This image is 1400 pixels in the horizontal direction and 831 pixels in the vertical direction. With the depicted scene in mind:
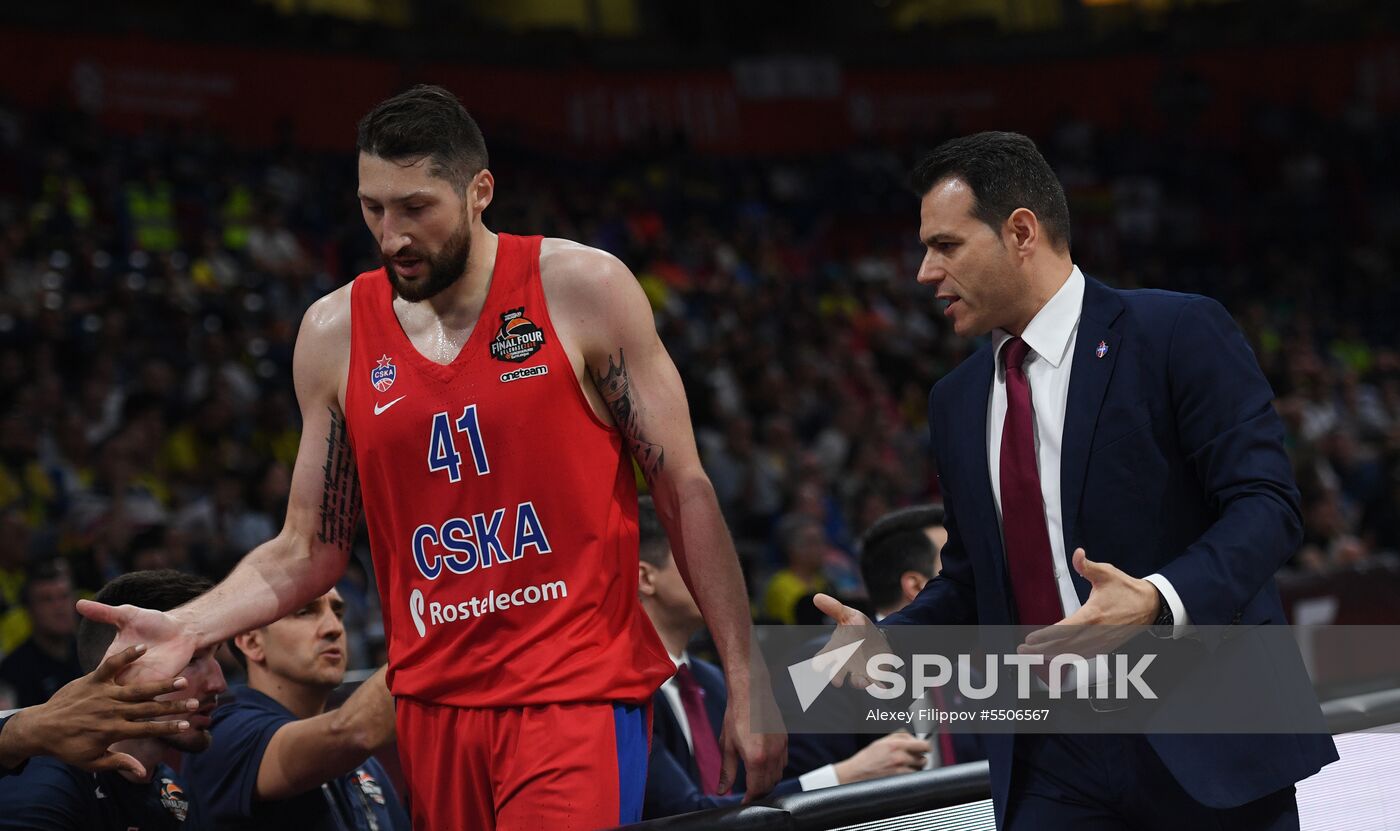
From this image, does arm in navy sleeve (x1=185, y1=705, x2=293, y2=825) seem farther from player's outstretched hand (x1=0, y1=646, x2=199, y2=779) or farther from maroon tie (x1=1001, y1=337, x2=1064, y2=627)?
maroon tie (x1=1001, y1=337, x2=1064, y2=627)

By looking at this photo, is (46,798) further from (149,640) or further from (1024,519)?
(1024,519)

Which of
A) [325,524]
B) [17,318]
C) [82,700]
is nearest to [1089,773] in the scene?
[325,524]

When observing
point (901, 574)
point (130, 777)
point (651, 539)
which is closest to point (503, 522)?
point (130, 777)

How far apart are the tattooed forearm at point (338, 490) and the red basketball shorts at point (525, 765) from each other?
16.5 inches

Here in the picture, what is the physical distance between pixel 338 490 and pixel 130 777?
697 millimetres

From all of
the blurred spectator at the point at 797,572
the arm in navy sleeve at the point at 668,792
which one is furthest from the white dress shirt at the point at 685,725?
the blurred spectator at the point at 797,572

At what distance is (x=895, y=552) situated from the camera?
472cm

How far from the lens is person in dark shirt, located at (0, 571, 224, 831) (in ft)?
9.89

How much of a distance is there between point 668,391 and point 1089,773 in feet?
3.43

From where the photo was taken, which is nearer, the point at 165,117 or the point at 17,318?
the point at 17,318

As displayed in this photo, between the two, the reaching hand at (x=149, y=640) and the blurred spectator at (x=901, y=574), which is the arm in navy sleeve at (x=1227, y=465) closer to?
the reaching hand at (x=149, y=640)

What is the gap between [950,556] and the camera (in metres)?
2.92

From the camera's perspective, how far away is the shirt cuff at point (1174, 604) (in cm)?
224

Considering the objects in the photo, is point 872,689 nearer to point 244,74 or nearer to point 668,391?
point 668,391
